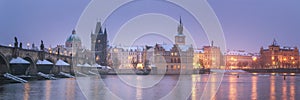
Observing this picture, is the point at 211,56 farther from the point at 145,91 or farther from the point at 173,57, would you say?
the point at 145,91

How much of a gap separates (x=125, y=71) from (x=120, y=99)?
94.9 metres

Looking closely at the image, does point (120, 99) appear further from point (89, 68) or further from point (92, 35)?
point (92, 35)

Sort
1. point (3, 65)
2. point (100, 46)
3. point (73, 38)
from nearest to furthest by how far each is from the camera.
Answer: point (3, 65)
point (100, 46)
point (73, 38)

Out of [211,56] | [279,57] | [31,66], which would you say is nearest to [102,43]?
[211,56]

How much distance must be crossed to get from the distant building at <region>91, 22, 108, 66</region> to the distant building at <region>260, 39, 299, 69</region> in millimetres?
79036

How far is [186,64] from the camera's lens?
447 ft

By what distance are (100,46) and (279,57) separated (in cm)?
8852

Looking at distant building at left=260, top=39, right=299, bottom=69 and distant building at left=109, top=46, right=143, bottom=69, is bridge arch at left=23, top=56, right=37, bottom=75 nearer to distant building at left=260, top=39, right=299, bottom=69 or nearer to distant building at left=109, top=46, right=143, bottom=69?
distant building at left=109, top=46, right=143, bottom=69

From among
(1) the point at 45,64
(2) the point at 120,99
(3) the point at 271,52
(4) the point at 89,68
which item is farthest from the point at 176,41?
(2) the point at 120,99

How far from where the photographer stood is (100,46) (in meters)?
170

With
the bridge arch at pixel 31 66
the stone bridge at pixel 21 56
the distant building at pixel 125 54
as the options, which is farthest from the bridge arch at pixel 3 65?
the distant building at pixel 125 54

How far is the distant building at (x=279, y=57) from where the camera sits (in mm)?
191750

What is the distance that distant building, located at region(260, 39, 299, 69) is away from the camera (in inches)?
7549

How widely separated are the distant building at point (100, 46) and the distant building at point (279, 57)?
79036 mm
